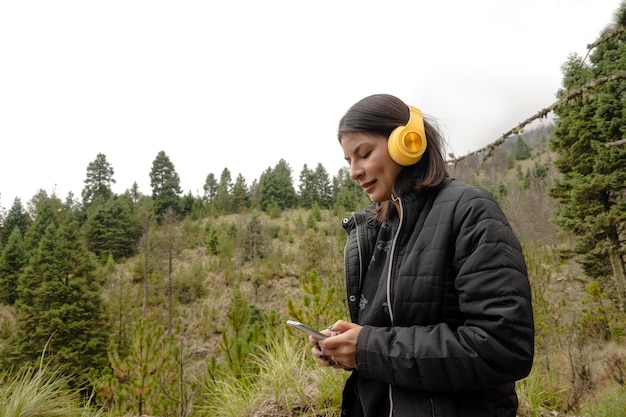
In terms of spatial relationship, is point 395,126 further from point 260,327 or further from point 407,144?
point 260,327

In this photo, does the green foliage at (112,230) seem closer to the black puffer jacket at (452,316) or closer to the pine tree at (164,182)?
the pine tree at (164,182)

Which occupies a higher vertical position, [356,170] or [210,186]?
[210,186]

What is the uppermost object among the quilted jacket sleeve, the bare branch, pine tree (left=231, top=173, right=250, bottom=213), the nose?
pine tree (left=231, top=173, right=250, bottom=213)

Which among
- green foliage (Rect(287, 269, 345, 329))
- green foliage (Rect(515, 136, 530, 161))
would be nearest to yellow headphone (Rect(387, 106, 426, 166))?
green foliage (Rect(287, 269, 345, 329))

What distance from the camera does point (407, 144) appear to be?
1162 millimetres

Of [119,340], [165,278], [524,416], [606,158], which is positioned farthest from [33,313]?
[606,158]

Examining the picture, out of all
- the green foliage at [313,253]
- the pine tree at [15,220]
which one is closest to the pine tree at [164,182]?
the pine tree at [15,220]

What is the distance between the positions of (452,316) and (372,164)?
547 millimetres

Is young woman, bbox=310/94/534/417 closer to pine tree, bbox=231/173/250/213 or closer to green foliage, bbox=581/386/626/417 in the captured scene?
green foliage, bbox=581/386/626/417

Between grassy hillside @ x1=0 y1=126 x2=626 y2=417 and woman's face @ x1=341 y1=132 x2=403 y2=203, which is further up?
woman's face @ x1=341 y1=132 x2=403 y2=203

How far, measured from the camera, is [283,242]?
30.9 m

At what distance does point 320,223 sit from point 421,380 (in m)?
33.2

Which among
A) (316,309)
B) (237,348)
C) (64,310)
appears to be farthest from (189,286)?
(316,309)

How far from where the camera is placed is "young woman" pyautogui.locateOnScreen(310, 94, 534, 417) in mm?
848
